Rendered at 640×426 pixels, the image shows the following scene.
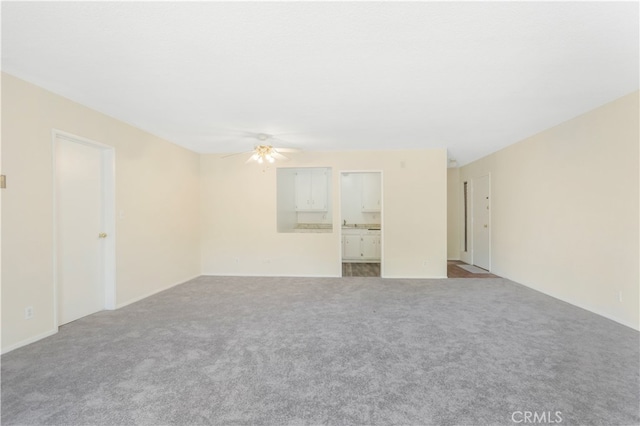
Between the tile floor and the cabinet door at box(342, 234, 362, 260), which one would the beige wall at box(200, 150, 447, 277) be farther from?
the cabinet door at box(342, 234, 362, 260)

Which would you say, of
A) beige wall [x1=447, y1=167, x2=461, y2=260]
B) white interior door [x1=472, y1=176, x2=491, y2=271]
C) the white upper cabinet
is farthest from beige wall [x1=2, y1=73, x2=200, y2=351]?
beige wall [x1=447, y1=167, x2=461, y2=260]

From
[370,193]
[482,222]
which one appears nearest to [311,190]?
[370,193]

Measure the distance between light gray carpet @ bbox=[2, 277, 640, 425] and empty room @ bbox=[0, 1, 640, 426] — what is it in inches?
0.9

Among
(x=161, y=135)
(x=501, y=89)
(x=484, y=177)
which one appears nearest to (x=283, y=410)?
(x=501, y=89)

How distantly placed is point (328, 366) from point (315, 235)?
3.42 m

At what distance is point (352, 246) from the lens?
7.07m

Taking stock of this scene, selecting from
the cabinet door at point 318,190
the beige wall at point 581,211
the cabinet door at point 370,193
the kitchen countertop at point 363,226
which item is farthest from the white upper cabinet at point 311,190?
the beige wall at point 581,211

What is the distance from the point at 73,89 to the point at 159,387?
3.04 meters

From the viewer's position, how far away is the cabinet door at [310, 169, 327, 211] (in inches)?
275

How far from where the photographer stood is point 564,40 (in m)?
1.93

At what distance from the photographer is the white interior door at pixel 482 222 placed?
5750 millimetres

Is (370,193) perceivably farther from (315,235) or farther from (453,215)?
(315,235)

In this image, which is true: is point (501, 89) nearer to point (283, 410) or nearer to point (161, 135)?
point (283, 410)

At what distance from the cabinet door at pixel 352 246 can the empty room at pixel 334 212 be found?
1.81 m
